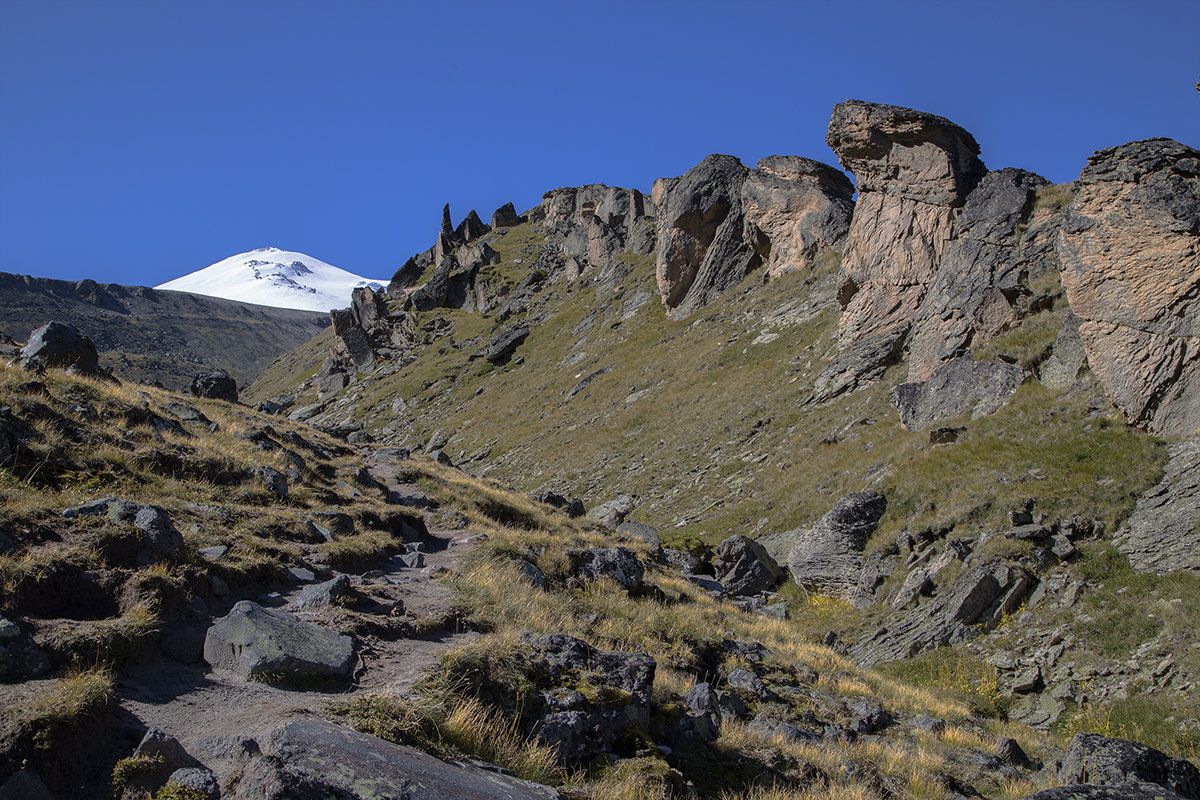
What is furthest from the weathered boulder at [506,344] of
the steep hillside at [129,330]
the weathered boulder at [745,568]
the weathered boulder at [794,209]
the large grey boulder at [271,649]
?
the large grey boulder at [271,649]

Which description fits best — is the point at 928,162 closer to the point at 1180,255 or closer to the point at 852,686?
the point at 1180,255

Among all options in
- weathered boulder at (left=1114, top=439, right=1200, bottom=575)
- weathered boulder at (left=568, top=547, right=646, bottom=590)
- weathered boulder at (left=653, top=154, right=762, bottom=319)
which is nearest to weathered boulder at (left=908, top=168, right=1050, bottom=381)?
weathered boulder at (left=1114, top=439, right=1200, bottom=575)

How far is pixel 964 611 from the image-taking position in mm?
16250

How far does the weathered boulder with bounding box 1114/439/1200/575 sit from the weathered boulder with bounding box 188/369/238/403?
3347cm

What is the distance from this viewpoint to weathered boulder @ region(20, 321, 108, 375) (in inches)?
773

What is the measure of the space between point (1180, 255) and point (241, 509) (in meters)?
23.2

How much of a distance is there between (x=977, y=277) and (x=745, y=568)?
14615 mm

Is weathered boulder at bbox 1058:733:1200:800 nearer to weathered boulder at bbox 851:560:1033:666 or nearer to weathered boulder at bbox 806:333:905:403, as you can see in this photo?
weathered boulder at bbox 851:560:1033:666

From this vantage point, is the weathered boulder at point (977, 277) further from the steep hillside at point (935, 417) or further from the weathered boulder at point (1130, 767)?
the weathered boulder at point (1130, 767)

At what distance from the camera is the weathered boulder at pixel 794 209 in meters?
48.8

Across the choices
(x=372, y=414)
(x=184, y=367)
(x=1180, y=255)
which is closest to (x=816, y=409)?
(x=1180, y=255)

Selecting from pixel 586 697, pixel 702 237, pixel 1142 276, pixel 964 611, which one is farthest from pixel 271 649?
pixel 702 237

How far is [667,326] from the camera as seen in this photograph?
197 feet

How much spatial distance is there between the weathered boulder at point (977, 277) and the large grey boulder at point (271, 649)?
24708 mm
